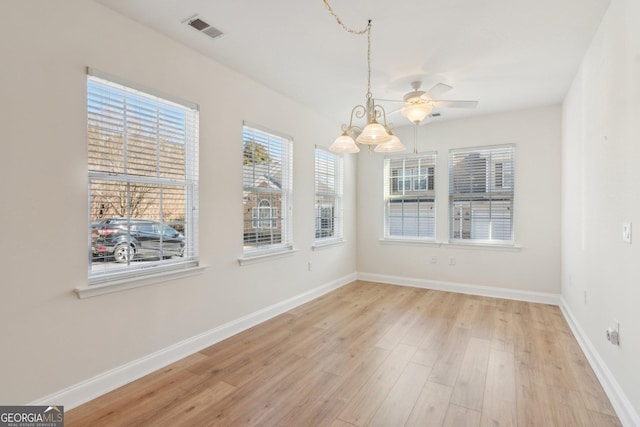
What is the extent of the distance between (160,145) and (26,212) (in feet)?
3.39

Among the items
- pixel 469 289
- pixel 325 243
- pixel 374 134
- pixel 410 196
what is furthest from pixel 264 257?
pixel 469 289

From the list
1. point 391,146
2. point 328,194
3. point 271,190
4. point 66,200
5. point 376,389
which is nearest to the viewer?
point 66,200

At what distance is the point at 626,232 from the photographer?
6.26ft

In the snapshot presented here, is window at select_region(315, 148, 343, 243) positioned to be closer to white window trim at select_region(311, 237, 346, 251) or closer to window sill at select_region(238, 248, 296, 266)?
white window trim at select_region(311, 237, 346, 251)

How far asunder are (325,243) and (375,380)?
260cm

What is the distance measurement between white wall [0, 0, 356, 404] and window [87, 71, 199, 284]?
0.08 meters

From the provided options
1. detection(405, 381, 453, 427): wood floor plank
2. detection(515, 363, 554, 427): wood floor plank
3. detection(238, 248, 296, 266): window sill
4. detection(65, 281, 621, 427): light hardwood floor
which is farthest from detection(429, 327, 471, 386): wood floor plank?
detection(238, 248, 296, 266): window sill

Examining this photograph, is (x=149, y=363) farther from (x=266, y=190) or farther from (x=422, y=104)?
(x=422, y=104)

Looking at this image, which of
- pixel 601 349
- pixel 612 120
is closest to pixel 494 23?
pixel 612 120

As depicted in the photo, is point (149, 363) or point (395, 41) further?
point (395, 41)

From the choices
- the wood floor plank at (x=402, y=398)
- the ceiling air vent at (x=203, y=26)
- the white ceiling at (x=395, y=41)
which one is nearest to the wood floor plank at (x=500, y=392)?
the wood floor plank at (x=402, y=398)

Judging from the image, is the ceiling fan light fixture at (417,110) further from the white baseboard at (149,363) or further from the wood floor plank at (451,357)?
the white baseboard at (149,363)

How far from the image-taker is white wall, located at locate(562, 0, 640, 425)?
1822 mm

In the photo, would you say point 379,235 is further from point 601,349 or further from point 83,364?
point 83,364
